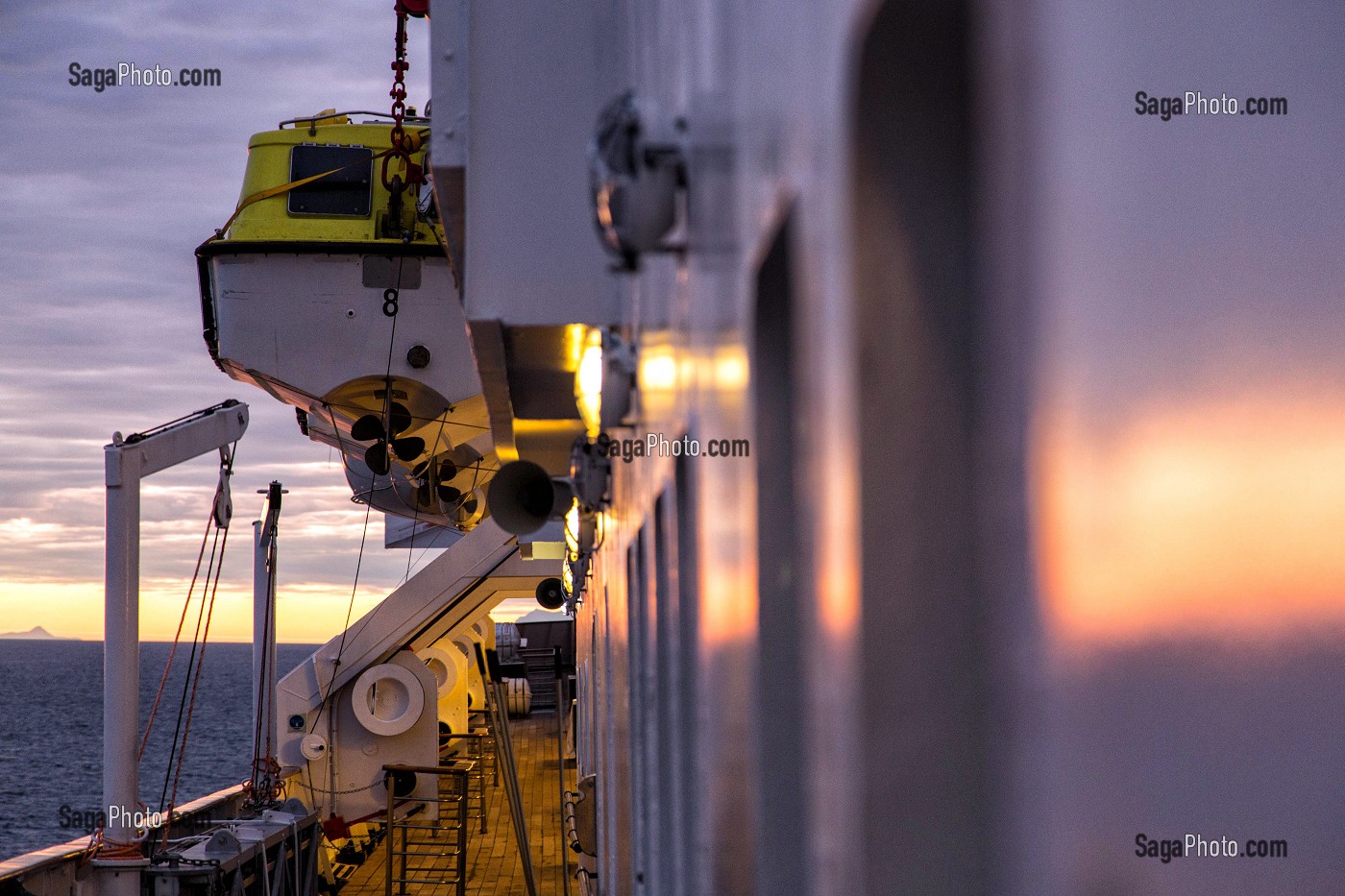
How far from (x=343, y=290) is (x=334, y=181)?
1.43 metres

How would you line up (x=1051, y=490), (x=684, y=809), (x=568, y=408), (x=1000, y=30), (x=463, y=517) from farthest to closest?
(x=463, y=517) < (x=568, y=408) < (x=684, y=809) < (x=1000, y=30) < (x=1051, y=490)

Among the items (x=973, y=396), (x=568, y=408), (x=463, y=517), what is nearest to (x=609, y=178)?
(x=973, y=396)

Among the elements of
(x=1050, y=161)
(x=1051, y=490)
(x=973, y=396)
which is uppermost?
(x=1050, y=161)

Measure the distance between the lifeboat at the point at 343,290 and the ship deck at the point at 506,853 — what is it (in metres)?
4.74

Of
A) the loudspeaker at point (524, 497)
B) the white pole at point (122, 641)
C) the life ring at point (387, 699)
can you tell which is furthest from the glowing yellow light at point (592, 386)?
the life ring at point (387, 699)

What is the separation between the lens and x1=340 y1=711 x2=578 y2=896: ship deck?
15961 mm

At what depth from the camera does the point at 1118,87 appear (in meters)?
0.88

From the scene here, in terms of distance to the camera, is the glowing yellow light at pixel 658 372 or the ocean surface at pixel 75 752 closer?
the glowing yellow light at pixel 658 372

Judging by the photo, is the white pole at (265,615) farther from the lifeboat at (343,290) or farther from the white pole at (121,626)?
the white pole at (121,626)

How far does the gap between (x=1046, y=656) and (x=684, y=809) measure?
265cm

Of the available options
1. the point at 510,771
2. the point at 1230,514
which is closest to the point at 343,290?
the point at 510,771

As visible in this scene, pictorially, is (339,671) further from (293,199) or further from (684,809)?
(684,809)

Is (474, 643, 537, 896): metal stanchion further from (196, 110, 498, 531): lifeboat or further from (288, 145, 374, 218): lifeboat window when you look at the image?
(288, 145, 374, 218): lifeboat window

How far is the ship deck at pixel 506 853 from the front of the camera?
52.4 feet
